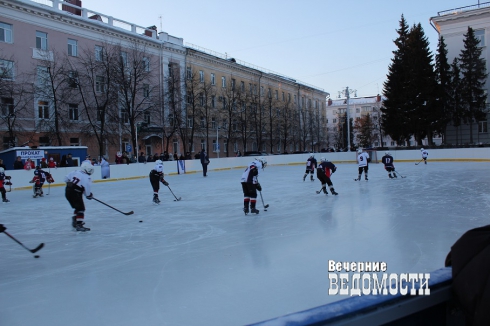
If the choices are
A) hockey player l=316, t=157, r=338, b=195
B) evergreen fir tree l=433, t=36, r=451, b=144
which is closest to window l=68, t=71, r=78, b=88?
hockey player l=316, t=157, r=338, b=195

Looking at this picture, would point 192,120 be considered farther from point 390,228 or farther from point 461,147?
point 390,228

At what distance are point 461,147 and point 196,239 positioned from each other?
28075 mm

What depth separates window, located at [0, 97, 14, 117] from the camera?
21.0m

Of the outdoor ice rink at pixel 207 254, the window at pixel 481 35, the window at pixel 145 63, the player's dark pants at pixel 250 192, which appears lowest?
the outdoor ice rink at pixel 207 254

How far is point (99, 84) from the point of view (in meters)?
27.4

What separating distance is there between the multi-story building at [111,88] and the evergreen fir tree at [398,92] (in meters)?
12.2

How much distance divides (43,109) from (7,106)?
8.66 ft

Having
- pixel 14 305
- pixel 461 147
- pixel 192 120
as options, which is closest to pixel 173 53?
pixel 192 120

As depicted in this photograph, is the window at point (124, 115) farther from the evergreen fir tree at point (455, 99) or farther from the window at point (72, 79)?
the evergreen fir tree at point (455, 99)

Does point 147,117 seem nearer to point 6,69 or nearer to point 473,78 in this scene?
point 6,69

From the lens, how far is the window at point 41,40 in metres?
23.4

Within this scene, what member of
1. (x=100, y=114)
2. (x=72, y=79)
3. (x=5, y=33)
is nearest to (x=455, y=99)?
(x=100, y=114)

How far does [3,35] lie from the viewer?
71.4ft

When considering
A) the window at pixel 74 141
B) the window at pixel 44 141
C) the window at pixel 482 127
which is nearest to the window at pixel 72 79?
the window at pixel 74 141
